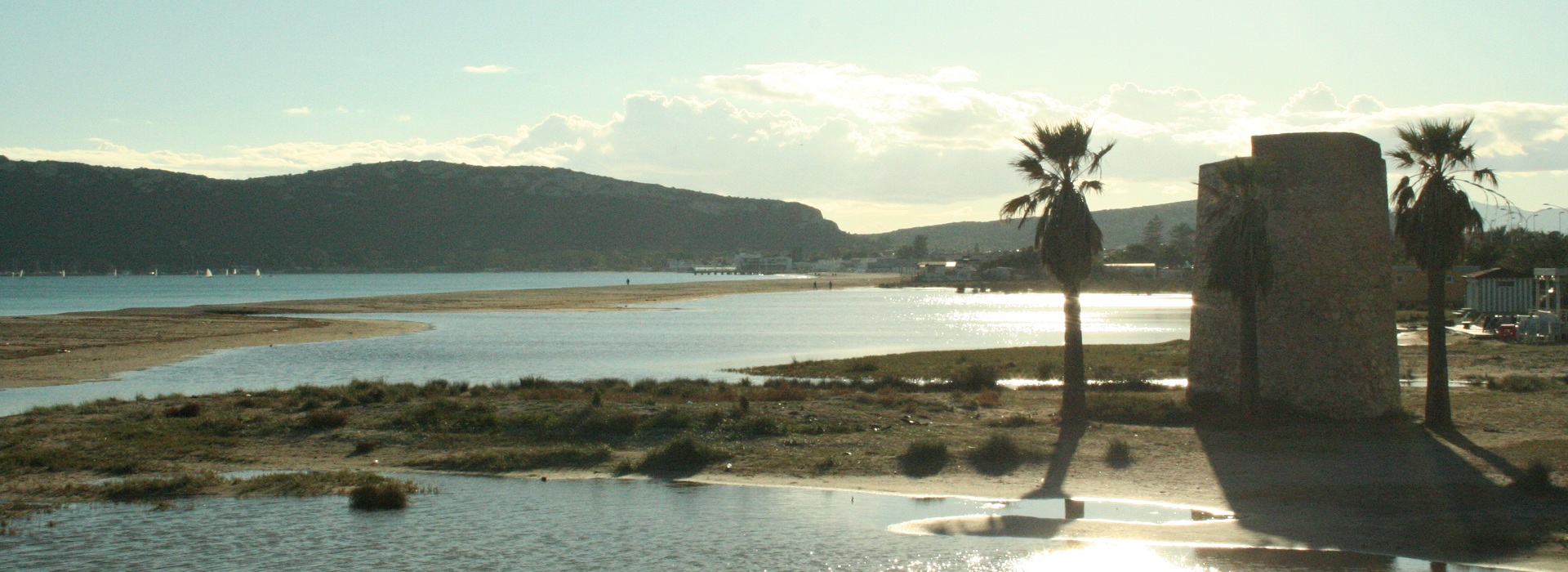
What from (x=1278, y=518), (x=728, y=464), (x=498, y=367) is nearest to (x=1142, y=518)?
(x=1278, y=518)

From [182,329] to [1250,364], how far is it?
58.6 metres

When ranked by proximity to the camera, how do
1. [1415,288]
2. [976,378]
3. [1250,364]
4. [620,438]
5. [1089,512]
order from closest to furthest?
[1089,512]
[620,438]
[1250,364]
[976,378]
[1415,288]

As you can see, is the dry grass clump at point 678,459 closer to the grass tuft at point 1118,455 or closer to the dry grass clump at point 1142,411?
the grass tuft at point 1118,455

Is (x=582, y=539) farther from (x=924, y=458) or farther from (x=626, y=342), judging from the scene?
(x=626, y=342)

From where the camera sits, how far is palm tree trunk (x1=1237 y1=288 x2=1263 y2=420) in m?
20.4

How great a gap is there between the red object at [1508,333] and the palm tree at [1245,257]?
2454cm

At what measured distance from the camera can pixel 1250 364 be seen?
20438 mm

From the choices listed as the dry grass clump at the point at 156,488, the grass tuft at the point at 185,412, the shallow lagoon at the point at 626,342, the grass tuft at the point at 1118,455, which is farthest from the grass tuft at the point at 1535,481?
the shallow lagoon at the point at 626,342

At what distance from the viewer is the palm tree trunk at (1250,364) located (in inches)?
802

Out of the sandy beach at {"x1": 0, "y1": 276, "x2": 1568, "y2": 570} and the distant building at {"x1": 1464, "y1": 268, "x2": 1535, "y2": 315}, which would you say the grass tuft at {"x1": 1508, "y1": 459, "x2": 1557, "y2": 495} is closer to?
the sandy beach at {"x1": 0, "y1": 276, "x2": 1568, "y2": 570}

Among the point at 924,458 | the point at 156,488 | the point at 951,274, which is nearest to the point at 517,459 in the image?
the point at 156,488

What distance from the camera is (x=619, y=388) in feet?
95.8

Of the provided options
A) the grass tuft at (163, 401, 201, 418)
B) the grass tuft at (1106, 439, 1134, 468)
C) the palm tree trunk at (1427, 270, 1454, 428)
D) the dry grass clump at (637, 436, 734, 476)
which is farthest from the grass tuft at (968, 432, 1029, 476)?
the grass tuft at (163, 401, 201, 418)

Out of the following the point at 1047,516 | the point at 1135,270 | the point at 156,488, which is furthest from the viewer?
the point at 1135,270
